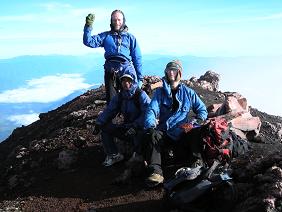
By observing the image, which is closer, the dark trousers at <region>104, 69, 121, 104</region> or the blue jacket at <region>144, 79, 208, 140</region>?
the blue jacket at <region>144, 79, 208, 140</region>

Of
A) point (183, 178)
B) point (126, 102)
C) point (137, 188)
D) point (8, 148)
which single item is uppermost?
point (126, 102)

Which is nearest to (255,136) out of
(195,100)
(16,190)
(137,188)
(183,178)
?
(195,100)

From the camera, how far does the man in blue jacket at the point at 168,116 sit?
1240 centimetres

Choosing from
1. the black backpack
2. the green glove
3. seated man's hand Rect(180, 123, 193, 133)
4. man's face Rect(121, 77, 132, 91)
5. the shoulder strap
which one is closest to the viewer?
the black backpack

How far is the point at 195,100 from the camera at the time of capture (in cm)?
1343

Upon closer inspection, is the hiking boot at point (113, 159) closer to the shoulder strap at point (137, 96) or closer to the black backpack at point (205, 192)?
the shoulder strap at point (137, 96)

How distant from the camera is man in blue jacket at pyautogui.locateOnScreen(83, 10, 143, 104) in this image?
16.4 meters

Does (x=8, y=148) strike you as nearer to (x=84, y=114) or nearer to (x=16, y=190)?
(x=84, y=114)

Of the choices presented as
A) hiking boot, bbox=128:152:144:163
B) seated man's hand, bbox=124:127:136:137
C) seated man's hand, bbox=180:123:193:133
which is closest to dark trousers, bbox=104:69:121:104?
seated man's hand, bbox=124:127:136:137

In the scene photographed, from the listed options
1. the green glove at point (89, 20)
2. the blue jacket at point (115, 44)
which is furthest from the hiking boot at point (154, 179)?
the green glove at point (89, 20)

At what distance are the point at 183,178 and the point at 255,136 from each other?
21.5 feet

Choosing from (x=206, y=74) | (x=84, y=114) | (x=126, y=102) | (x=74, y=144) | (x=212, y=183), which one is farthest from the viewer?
(x=206, y=74)

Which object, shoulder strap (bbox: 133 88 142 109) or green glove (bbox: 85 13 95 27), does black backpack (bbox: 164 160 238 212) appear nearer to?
shoulder strap (bbox: 133 88 142 109)

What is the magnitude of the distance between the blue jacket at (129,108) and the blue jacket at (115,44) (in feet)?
9.50
